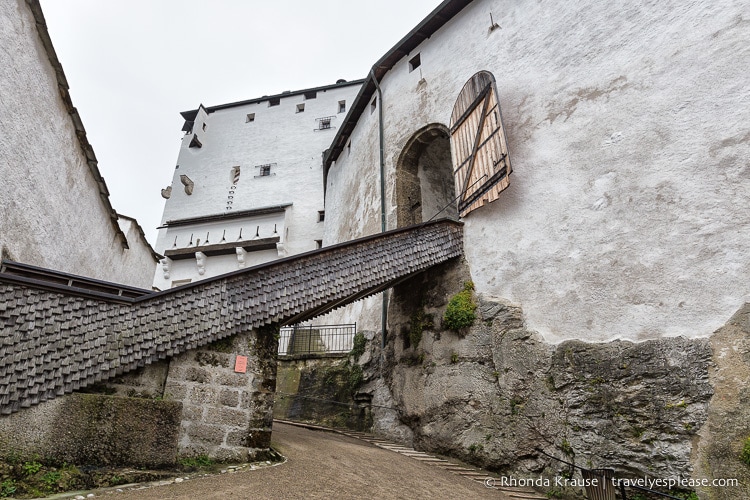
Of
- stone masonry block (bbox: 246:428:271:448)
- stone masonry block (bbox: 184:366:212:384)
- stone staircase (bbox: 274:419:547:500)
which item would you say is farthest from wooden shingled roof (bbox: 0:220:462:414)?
stone staircase (bbox: 274:419:547:500)

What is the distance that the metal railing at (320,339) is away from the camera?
1249 cm

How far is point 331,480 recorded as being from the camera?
16.4 feet

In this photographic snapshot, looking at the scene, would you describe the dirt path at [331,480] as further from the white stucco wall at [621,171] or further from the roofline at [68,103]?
the roofline at [68,103]

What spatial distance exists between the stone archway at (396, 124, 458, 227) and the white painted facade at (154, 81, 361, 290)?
32.3 ft

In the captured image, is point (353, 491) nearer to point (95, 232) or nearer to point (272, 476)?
point (272, 476)

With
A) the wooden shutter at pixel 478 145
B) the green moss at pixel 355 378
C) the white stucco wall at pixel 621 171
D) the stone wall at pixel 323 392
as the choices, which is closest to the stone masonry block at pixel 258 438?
the stone wall at pixel 323 392

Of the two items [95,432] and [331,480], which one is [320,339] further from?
[95,432]

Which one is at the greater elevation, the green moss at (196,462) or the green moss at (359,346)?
the green moss at (359,346)

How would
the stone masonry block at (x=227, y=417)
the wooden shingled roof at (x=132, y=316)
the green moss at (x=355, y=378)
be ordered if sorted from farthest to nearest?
the green moss at (x=355, y=378) < the stone masonry block at (x=227, y=417) < the wooden shingled roof at (x=132, y=316)

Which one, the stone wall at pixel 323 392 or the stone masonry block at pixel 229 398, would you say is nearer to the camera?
the stone masonry block at pixel 229 398

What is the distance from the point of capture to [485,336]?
7.38 metres

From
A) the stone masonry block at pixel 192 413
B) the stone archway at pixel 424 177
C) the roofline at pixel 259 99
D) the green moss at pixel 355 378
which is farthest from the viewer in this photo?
the roofline at pixel 259 99

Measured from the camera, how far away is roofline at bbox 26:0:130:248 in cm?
607

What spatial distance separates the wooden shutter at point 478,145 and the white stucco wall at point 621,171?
414 mm
